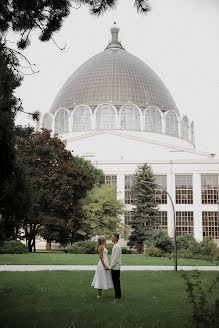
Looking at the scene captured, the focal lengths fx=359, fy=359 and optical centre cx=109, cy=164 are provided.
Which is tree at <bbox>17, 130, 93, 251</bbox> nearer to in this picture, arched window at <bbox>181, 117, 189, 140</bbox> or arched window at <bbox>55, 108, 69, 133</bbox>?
arched window at <bbox>55, 108, 69, 133</bbox>

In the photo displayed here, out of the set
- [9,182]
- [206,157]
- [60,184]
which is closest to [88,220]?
[60,184]

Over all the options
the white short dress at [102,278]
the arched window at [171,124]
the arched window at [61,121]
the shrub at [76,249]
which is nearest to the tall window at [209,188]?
the arched window at [171,124]

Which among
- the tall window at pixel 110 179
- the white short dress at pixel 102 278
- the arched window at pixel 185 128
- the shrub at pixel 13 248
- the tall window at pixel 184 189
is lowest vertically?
the shrub at pixel 13 248

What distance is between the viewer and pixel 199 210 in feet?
140

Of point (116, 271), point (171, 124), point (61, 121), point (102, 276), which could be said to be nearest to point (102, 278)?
point (102, 276)

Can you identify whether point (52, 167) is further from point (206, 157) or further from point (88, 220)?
point (206, 157)

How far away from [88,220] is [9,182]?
977 inches

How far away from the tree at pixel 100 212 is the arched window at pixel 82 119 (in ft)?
80.6

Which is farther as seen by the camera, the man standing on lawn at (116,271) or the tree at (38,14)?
the man standing on lawn at (116,271)

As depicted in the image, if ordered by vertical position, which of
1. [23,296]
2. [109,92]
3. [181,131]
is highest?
[109,92]

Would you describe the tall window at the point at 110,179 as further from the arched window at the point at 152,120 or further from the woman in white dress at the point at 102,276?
→ the woman in white dress at the point at 102,276

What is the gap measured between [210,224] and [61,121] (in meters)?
31.1

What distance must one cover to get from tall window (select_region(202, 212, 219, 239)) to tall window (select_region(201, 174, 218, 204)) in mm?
1529

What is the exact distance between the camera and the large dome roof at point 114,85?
6203 cm
